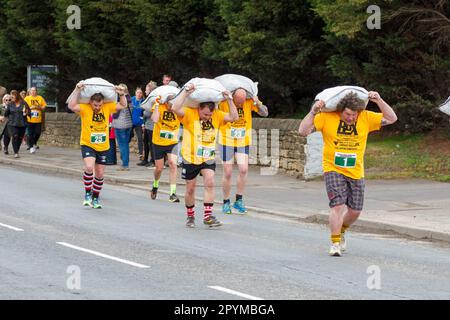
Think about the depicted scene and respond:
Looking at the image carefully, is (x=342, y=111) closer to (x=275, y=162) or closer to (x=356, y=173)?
(x=356, y=173)

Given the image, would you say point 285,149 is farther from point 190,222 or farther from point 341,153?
point 341,153

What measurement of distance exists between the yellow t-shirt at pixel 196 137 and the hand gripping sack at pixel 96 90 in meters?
2.32

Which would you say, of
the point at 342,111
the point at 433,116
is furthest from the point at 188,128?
the point at 433,116

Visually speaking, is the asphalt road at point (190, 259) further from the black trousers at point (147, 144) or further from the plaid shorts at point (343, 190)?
the black trousers at point (147, 144)

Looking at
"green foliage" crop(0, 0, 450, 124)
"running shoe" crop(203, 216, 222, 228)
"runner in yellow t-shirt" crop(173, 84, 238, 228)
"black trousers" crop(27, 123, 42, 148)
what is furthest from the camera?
"black trousers" crop(27, 123, 42, 148)

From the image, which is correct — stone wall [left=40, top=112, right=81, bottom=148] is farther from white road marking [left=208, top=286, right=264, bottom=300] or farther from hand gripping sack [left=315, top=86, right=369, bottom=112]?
white road marking [left=208, top=286, right=264, bottom=300]

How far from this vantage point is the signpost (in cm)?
3553

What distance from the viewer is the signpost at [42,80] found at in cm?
3553

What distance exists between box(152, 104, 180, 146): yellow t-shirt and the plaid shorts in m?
5.80

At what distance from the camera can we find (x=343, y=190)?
1182cm

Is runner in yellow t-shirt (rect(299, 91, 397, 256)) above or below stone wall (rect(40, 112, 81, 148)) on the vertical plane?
above

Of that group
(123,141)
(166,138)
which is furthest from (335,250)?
(123,141)

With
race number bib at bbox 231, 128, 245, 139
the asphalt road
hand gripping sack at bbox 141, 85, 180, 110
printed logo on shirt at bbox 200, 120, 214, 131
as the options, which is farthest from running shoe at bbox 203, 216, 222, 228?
hand gripping sack at bbox 141, 85, 180, 110
